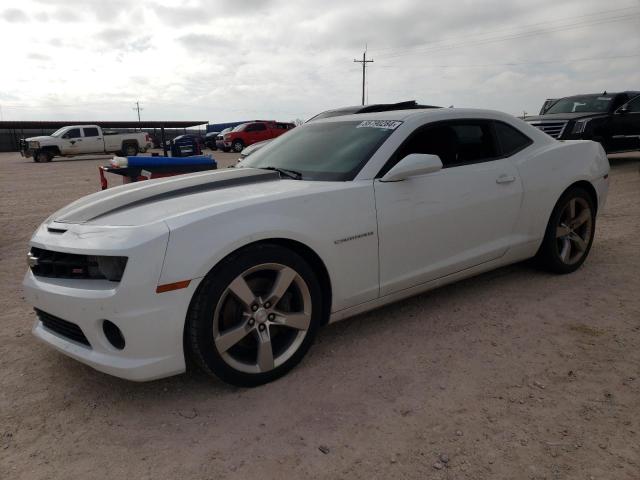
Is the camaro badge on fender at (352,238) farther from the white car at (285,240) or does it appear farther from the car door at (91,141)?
the car door at (91,141)

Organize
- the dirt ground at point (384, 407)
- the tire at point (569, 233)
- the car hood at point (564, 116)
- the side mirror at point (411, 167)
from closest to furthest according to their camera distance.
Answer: the dirt ground at point (384, 407) < the side mirror at point (411, 167) < the tire at point (569, 233) < the car hood at point (564, 116)

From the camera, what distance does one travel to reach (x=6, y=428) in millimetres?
2252

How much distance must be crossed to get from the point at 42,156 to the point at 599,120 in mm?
22467

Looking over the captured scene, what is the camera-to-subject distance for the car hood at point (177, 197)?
96.9 inches

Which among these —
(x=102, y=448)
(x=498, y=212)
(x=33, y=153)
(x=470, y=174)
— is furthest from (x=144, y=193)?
(x=33, y=153)

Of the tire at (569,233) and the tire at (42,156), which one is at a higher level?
the tire at (42,156)

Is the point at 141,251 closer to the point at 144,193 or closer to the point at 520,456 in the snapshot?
the point at 144,193

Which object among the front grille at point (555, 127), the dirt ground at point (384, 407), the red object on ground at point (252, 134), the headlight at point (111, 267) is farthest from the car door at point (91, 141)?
the headlight at point (111, 267)

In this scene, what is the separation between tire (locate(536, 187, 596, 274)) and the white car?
0.12 metres

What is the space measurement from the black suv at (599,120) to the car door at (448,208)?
28.5 feet

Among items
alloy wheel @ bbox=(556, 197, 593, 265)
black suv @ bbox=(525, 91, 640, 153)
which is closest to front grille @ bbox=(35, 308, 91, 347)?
alloy wheel @ bbox=(556, 197, 593, 265)

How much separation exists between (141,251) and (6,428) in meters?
1.07

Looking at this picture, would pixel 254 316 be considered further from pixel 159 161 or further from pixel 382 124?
pixel 159 161

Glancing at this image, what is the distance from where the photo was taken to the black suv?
36.6 ft
